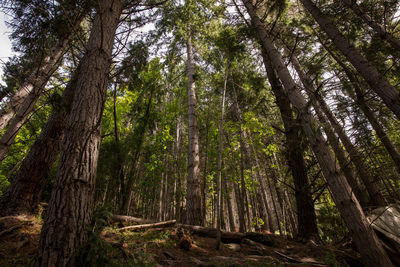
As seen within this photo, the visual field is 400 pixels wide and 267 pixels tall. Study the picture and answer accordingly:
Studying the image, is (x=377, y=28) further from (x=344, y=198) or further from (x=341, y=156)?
(x=344, y=198)

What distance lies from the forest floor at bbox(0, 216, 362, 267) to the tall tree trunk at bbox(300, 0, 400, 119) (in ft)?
11.2

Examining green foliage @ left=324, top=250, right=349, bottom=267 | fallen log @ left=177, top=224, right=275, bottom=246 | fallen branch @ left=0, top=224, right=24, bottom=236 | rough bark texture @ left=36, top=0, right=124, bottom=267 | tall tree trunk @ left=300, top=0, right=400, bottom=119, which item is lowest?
green foliage @ left=324, top=250, right=349, bottom=267

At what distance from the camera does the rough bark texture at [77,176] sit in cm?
177

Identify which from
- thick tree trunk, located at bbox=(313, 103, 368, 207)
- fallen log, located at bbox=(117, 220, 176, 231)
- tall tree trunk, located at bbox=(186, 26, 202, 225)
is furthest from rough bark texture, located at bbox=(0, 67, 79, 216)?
thick tree trunk, located at bbox=(313, 103, 368, 207)

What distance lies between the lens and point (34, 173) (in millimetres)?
3801

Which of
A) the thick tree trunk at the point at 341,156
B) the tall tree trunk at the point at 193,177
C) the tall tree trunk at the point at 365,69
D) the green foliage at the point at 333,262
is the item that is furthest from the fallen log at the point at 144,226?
the tall tree trunk at the point at 365,69

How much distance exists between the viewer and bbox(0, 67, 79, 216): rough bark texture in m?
3.57

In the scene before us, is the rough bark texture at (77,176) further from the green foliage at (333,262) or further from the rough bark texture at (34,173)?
the green foliage at (333,262)

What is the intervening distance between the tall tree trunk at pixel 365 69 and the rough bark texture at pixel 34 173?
7.19m

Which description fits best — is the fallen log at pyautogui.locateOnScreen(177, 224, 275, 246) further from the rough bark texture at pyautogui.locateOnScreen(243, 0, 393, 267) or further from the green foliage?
the rough bark texture at pyautogui.locateOnScreen(243, 0, 393, 267)

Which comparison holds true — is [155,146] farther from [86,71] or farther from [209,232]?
[86,71]

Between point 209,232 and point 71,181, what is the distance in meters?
3.81

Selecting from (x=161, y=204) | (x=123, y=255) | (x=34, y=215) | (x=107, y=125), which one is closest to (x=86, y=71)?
(x=123, y=255)

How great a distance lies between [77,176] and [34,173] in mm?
2923
